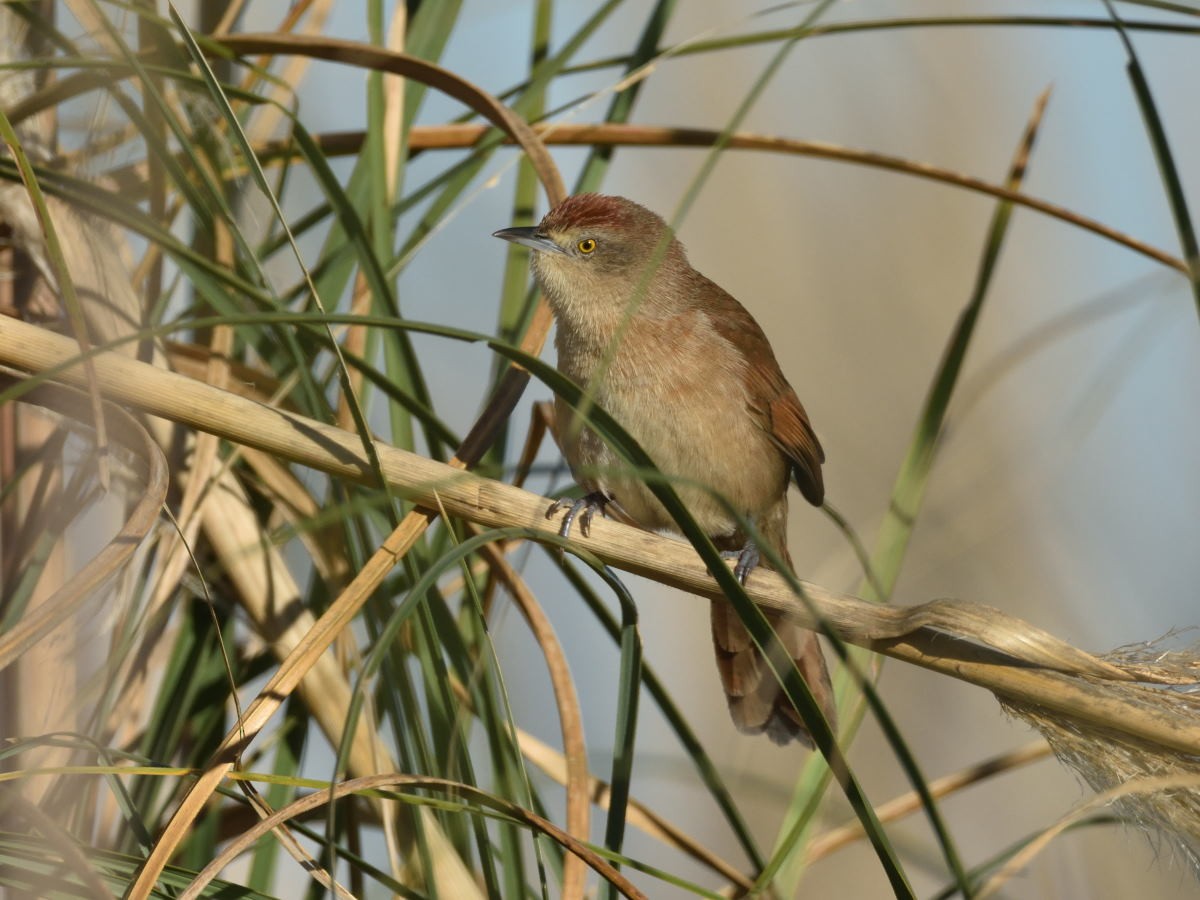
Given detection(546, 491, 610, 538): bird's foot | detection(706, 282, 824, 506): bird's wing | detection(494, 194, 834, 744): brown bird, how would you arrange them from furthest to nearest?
detection(706, 282, 824, 506): bird's wing → detection(494, 194, 834, 744): brown bird → detection(546, 491, 610, 538): bird's foot

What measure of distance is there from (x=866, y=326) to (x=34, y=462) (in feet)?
13.6

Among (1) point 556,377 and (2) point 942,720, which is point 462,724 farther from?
(2) point 942,720

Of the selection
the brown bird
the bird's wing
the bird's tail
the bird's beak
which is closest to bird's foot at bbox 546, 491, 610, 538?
the brown bird

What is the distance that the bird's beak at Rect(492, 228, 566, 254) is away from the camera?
2.99 meters

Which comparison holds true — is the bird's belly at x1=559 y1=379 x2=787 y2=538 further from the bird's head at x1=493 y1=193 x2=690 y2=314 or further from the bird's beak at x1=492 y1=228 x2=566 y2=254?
the bird's beak at x1=492 y1=228 x2=566 y2=254

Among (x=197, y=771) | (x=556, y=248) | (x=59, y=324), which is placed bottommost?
(x=197, y=771)

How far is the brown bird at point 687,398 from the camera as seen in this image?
3.20 metres

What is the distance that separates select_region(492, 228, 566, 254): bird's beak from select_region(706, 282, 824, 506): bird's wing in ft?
2.05

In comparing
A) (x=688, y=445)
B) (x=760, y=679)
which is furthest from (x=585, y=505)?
(x=760, y=679)

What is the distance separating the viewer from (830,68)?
17.3 ft

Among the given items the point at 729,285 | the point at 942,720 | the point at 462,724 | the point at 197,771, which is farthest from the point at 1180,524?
the point at 197,771

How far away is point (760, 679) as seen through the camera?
10.6ft

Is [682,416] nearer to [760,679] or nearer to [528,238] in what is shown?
[528,238]

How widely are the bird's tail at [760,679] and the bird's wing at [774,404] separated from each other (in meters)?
0.48
